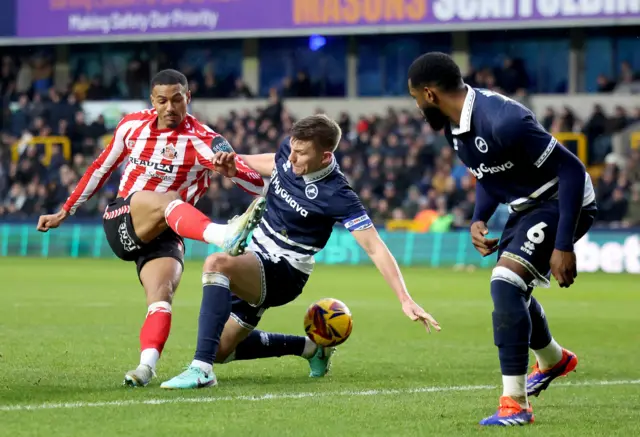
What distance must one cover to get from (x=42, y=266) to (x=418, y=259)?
22.8 feet

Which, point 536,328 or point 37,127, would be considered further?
point 37,127

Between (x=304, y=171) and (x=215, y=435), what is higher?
(x=304, y=171)

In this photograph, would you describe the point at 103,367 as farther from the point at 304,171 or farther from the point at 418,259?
the point at 418,259

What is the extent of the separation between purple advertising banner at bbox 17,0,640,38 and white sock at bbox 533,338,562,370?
23.2 meters

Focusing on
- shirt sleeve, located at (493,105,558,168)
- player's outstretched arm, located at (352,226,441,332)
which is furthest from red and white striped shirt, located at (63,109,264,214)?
shirt sleeve, located at (493,105,558,168)

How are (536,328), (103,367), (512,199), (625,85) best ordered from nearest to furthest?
(512,199) < (536,328) < (103,367) < (625,85)

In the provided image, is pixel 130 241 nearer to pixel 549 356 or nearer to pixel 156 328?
pixel 156 328

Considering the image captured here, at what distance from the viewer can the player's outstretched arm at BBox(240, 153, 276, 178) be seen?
8273 mm

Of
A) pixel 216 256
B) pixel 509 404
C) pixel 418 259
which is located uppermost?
pixel 216 256

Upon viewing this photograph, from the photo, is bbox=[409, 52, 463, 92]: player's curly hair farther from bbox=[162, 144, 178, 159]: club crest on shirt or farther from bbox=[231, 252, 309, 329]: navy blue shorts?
bbox=[162, 144, 178, 159]: club crest on shirt

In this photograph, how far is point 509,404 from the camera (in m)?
6.22

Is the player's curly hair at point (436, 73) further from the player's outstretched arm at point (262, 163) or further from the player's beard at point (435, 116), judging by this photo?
the player's outstretched arm at point (262, 163)

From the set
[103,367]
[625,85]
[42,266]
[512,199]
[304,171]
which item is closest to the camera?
[512,199]

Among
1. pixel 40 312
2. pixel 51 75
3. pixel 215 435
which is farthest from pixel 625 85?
pixel 215 435
